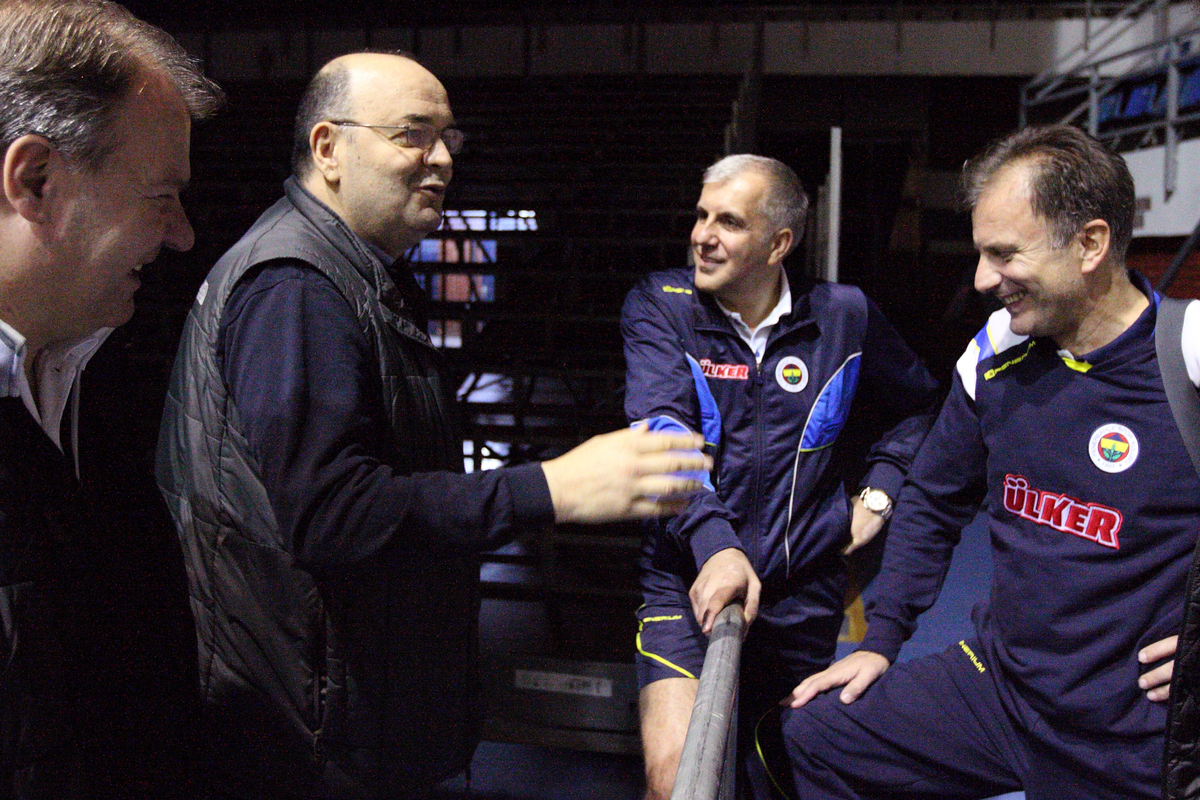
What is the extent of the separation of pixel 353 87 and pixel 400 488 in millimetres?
748

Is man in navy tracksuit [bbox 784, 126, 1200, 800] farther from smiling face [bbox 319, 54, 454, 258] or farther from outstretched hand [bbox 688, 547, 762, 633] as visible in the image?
smiling face [bbox 319, 54, 454, 258]

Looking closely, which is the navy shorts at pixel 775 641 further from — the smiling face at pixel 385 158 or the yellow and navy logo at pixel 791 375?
the smiling face at pixel 385 158

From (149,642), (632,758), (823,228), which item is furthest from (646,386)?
(823,228)

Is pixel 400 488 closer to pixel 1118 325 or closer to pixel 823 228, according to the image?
pixel 1118 325

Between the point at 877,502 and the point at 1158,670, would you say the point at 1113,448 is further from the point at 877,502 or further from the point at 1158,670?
the point at 877,502

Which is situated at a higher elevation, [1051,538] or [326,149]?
[326,149]

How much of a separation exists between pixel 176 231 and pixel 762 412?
1.37m

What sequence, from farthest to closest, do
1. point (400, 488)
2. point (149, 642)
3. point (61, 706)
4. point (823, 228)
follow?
point (823, 228) < point (400, 488) < point (149, 642) < point (61, 706)

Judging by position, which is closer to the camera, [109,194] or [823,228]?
[109,194]

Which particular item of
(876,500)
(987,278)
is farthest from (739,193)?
(876,500)

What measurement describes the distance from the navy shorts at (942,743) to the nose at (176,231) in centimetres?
144

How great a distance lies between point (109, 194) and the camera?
36.5 inches

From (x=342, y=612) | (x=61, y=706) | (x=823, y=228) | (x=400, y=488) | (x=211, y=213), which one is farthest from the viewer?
(x=211, y=213)

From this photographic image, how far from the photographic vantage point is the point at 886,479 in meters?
2.19
